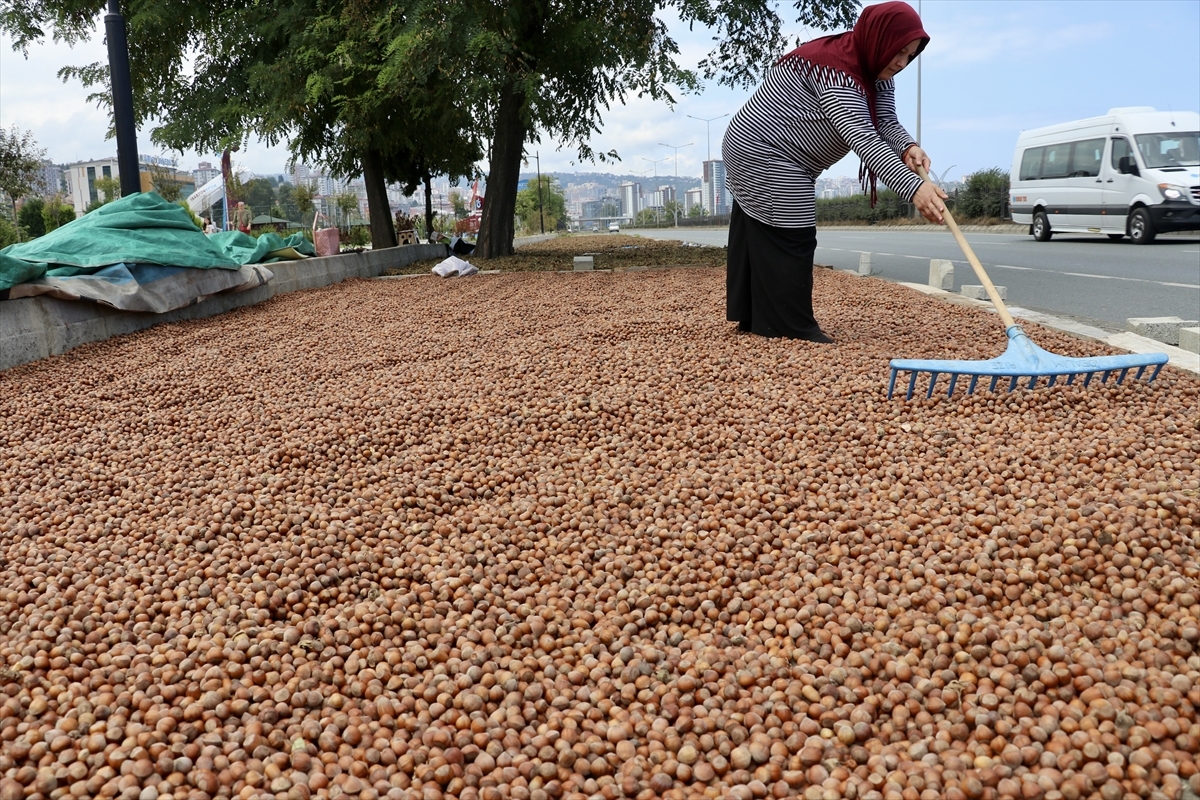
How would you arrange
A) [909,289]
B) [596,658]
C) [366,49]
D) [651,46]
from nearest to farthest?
1. [596,658]
2. [909,289]
3. [366,49]
4. [651,46]

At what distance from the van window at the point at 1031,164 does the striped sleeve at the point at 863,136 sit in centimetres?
1581

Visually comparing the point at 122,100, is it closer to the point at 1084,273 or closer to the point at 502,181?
the point at 502,181

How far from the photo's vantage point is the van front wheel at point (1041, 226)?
18.2 meters

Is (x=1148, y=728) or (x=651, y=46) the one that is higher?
(x=651, y=46)

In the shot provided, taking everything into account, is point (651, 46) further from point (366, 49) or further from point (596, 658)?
→ point (596, 658)

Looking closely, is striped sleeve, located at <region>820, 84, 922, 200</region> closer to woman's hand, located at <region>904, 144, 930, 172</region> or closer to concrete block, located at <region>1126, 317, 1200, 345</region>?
woman's hand, located at <region>904, 144, 930, 172</region>

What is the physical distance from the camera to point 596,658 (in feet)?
7.25

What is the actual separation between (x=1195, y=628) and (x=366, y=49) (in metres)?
11.3

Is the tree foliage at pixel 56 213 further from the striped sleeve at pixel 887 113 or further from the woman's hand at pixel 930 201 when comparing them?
the woman's hand at pixel 930 201

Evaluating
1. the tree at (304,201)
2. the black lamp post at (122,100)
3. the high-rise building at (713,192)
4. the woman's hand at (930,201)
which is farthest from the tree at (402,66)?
the high-rise building at (713,192)

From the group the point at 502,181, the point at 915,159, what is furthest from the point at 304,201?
the point at 915,159

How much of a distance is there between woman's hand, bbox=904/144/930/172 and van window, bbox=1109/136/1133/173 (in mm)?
13615

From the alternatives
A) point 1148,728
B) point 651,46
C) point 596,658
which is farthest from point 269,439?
point 651,46

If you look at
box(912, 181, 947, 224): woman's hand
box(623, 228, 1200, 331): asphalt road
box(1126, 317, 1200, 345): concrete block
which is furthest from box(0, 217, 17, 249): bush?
box(1126, 317, 1200, 345): concrete block
